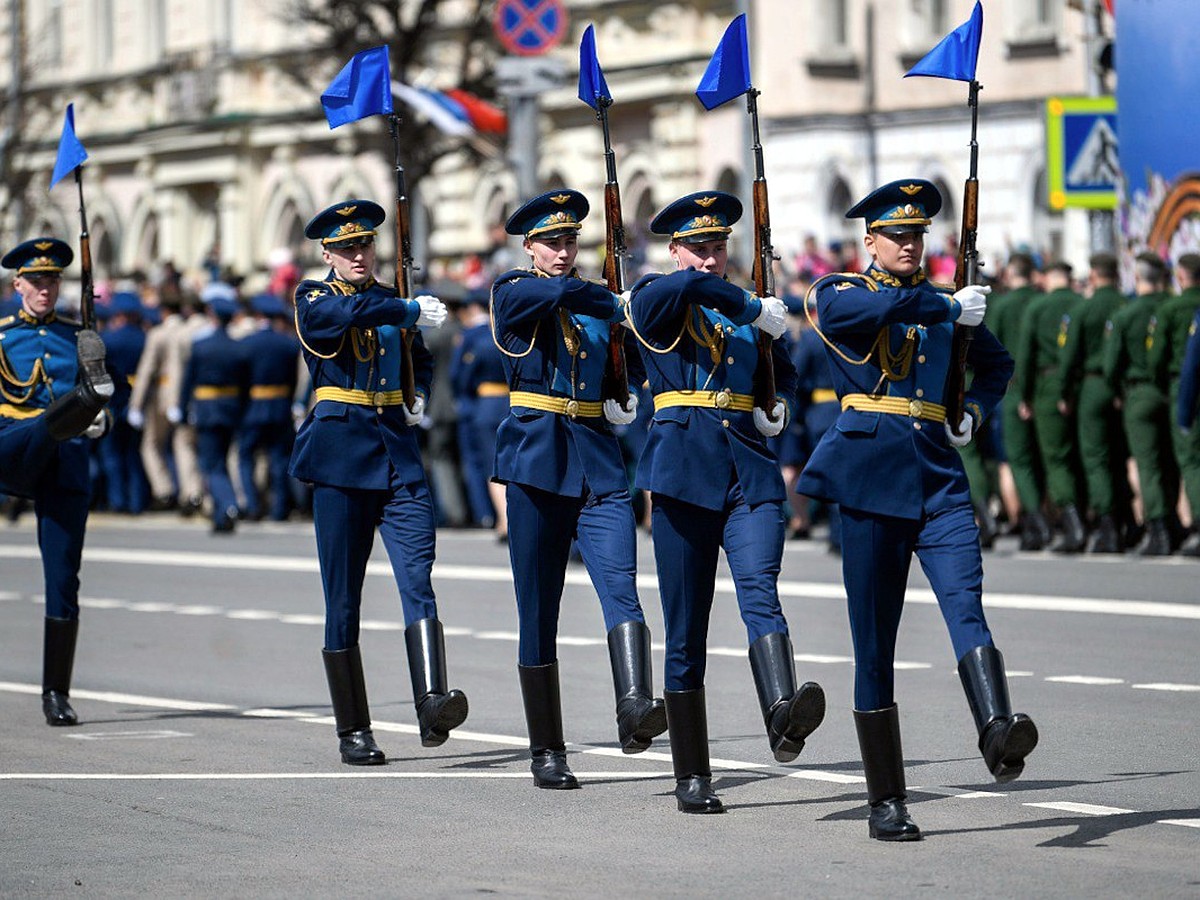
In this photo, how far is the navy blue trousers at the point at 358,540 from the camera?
11.6 m

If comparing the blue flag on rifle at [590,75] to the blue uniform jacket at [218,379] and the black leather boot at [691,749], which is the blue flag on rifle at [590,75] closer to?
the black leather boot at [691,749]

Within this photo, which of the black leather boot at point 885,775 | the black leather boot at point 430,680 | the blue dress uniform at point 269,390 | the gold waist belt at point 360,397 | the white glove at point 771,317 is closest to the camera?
the black leather boot at point 885,775

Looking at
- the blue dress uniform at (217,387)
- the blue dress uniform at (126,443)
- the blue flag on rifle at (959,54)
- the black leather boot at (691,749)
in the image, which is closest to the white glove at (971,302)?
the blue flag on rifle at (959,54)

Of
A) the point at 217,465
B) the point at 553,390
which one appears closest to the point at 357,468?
the point at 553,390

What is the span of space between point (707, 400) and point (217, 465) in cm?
1685

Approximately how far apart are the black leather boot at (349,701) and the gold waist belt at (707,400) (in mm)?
1908

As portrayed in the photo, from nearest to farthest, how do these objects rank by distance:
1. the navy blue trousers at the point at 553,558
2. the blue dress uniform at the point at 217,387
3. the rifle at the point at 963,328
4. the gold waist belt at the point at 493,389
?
the rifle at the point at 963,328
the navy blue trousers at the point at 553,558
the gold waist belt at the point at 493,389
the blue dress uniform at the point at 217,387

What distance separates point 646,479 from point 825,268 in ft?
56.3

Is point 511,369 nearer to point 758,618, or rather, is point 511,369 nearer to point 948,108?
point 758,618

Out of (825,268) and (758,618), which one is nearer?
(758,618)

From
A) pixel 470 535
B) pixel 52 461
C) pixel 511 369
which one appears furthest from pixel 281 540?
pixel 511 369

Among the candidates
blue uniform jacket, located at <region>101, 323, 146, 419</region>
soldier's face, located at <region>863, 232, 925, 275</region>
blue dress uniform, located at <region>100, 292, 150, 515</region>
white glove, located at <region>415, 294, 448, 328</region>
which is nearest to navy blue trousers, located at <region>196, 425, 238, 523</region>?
blue uniform jacket, located at <region>101, 323, 146, 419</region>

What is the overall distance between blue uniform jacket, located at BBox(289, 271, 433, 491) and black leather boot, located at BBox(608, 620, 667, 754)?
1.23 metres

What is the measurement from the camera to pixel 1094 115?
2281 centimetres
